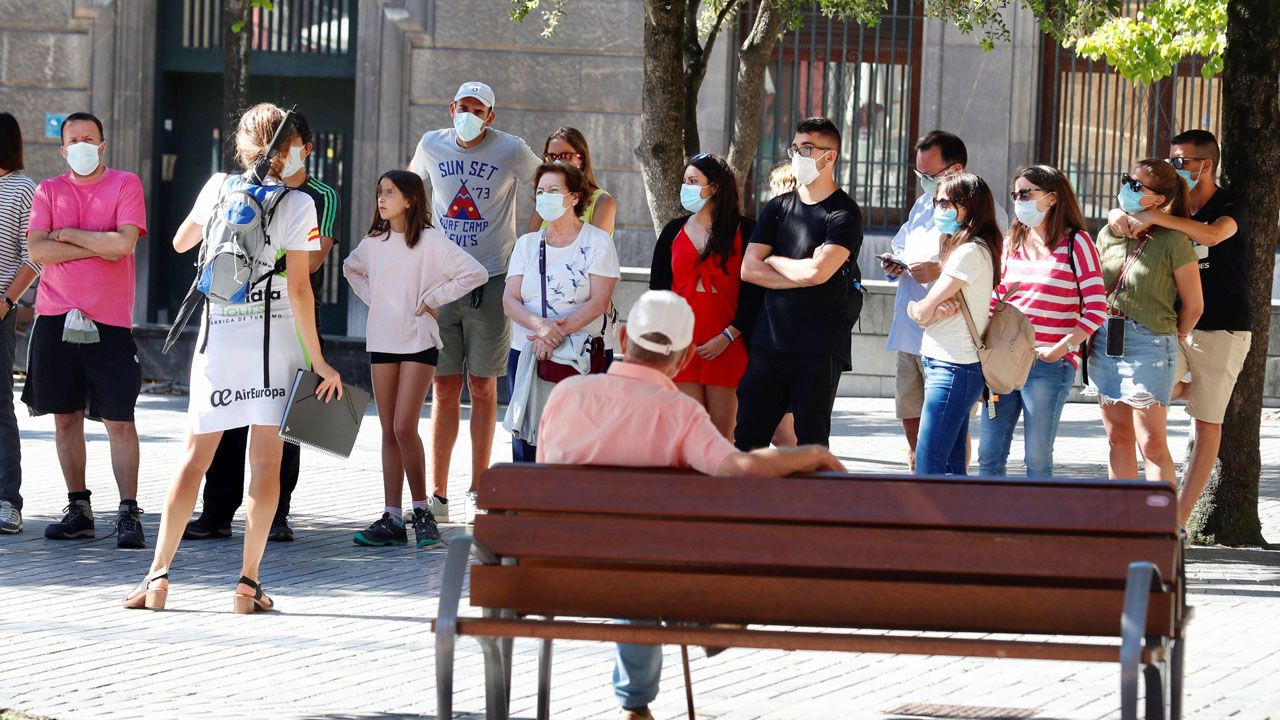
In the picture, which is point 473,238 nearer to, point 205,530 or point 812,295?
point 205,530

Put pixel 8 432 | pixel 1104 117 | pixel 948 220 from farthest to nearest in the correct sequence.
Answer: pixel 1104 117 → pixel 8 432 → pixel 948 220

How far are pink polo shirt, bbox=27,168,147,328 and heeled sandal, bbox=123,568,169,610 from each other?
1.95 meters

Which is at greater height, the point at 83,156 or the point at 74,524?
the point at 83,156

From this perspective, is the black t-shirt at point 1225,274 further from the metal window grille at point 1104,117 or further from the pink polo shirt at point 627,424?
the metal window grille at point 1104,117

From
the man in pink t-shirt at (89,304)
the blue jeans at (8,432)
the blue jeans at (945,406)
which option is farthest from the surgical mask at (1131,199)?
the blue jeans at (8,432)

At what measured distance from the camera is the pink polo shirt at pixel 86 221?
27.8 feet

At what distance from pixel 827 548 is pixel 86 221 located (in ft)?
17.1

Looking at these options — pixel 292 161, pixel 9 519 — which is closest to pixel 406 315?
pixel 292 161

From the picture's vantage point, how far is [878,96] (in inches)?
792

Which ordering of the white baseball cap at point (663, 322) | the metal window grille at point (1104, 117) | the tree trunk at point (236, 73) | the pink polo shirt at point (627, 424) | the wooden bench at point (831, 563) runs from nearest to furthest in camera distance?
the wooden bench at point (831, 563)
the pink polo shirt at point (627, 424)
the white baseball cap at point (663, 322)
the tree trunk at point (236, 73)
the metal window grille at point (1104, 117)

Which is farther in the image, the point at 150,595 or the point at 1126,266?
the point at 1126,266

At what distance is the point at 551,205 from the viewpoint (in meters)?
8.37

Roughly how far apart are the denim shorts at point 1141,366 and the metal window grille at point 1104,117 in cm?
1188

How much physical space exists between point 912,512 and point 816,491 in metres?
0.24
